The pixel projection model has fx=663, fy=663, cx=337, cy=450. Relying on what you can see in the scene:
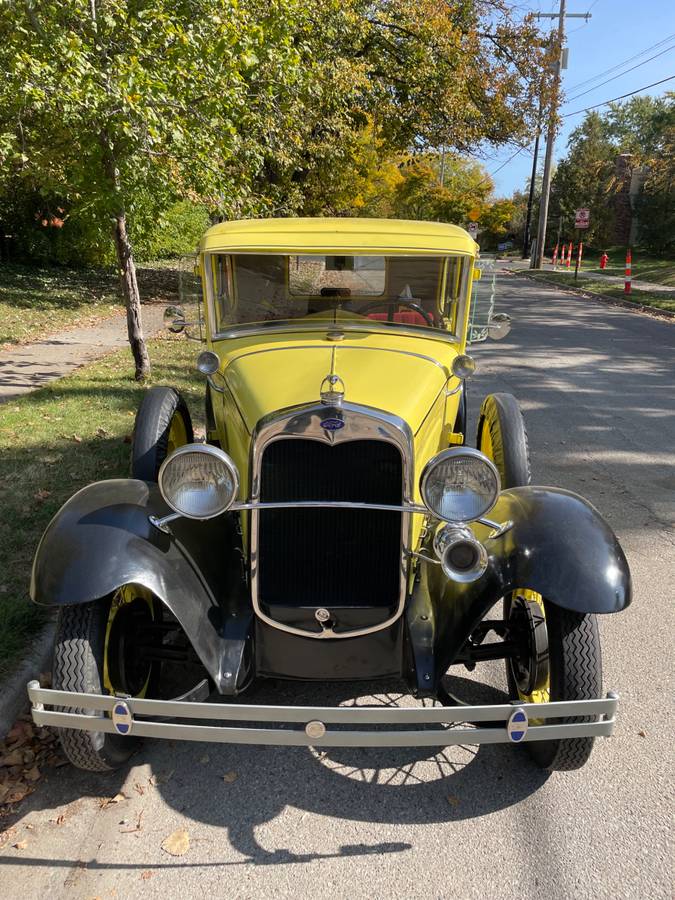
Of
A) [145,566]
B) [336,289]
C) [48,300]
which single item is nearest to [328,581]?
[145,566]

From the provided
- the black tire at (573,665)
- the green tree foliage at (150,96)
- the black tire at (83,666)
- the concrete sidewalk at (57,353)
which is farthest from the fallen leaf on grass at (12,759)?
the concrete sidewalk at (57,353)

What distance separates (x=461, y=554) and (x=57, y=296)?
13.7 m

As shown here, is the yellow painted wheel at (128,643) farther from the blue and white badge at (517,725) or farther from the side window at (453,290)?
the side window at (453,290)

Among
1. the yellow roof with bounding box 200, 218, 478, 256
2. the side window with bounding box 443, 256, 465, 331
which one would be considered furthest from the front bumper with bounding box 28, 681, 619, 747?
the yellow roof with bounding box 200, 218, 478, 256

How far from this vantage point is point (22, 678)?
284cm

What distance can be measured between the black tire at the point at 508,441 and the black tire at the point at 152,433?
179 cm

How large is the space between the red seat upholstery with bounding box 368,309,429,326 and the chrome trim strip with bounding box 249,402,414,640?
1.21 metres

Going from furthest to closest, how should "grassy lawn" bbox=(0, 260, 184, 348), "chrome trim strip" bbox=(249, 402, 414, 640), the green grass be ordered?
"grassy lawn" bbox=(0, 260, 184, 348), the green grass, "chrome trim strip" bbox=(249, 402, 414, 640)

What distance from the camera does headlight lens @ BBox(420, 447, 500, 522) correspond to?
2.25 metres

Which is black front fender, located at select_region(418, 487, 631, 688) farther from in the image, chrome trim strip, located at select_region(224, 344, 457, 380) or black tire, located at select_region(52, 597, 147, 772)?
black tire, located at select_region(52, 597, 147, 772)

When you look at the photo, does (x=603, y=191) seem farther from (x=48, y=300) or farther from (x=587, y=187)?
(x=48, y=300)

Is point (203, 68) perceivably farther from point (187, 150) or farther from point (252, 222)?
point (252, 222)

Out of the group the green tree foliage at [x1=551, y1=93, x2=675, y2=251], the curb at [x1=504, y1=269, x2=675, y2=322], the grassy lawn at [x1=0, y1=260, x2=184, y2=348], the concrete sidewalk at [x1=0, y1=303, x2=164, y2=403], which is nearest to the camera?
the concrete sidewalk at [x1=0, y1=303, x2=164, y2=403]

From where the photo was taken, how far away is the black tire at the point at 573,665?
7.61 feet
